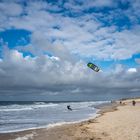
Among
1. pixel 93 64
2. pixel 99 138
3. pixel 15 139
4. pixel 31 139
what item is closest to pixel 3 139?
pixel 15 139

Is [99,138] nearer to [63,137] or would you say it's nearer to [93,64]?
[63,137]

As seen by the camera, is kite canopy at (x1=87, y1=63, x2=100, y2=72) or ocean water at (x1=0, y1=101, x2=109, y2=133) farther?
ocean water at (x1=0, y1=101, x2=109, y2=133)

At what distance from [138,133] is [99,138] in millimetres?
2604

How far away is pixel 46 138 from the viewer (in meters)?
17.1

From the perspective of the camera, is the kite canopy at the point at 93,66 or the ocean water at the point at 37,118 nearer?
the kite canopy at the point at 93,66

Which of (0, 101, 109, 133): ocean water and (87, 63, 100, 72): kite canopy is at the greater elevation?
(87, 63, 100, 72): kite canopy

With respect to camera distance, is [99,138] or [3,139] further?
[3,139]

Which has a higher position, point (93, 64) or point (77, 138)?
point (93, 64)

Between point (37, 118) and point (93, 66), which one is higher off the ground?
point (93, 66)

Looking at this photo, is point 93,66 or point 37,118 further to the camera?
point 37,118

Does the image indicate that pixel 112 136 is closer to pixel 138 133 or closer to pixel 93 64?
pixel 138 133

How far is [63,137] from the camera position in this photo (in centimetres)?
1727

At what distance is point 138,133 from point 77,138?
3.80 metres

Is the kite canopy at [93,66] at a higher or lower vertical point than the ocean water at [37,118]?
higher
